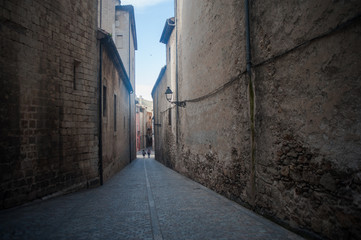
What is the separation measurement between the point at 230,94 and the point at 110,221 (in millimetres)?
3889

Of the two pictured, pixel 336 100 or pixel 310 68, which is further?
pixel 310 68

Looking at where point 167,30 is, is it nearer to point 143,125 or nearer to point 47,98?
point 47,98

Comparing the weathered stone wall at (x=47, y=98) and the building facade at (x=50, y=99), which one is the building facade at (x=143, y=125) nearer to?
the building facade at (x=50, y=99)

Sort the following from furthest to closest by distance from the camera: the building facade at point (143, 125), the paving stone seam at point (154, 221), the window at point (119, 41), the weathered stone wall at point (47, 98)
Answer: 1. the building facade at point (143, 125)
2. the window at point (119, 41)
3. the weathered stone wall at point (47, 98)
4. the paving stone seam at point (154, 221)

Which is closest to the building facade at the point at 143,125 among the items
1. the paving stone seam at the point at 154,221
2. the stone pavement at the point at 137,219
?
the stone pavement at the point at 137,219

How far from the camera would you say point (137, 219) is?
4820mm

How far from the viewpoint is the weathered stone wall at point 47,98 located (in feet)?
18.6

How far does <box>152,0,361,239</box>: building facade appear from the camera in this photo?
10.5 feet

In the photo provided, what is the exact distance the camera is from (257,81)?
5195 millimetres

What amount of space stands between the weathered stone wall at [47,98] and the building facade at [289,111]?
3.90m

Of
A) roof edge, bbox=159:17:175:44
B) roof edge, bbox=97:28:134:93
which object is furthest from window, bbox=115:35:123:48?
roof edge, bbox=97:28:134:93

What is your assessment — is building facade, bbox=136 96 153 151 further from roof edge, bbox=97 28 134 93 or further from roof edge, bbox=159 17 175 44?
roof edge, bbox=97 28 134 93

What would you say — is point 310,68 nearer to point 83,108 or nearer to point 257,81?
point 257,81

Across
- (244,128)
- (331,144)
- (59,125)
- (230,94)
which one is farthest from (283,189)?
(59,125)
